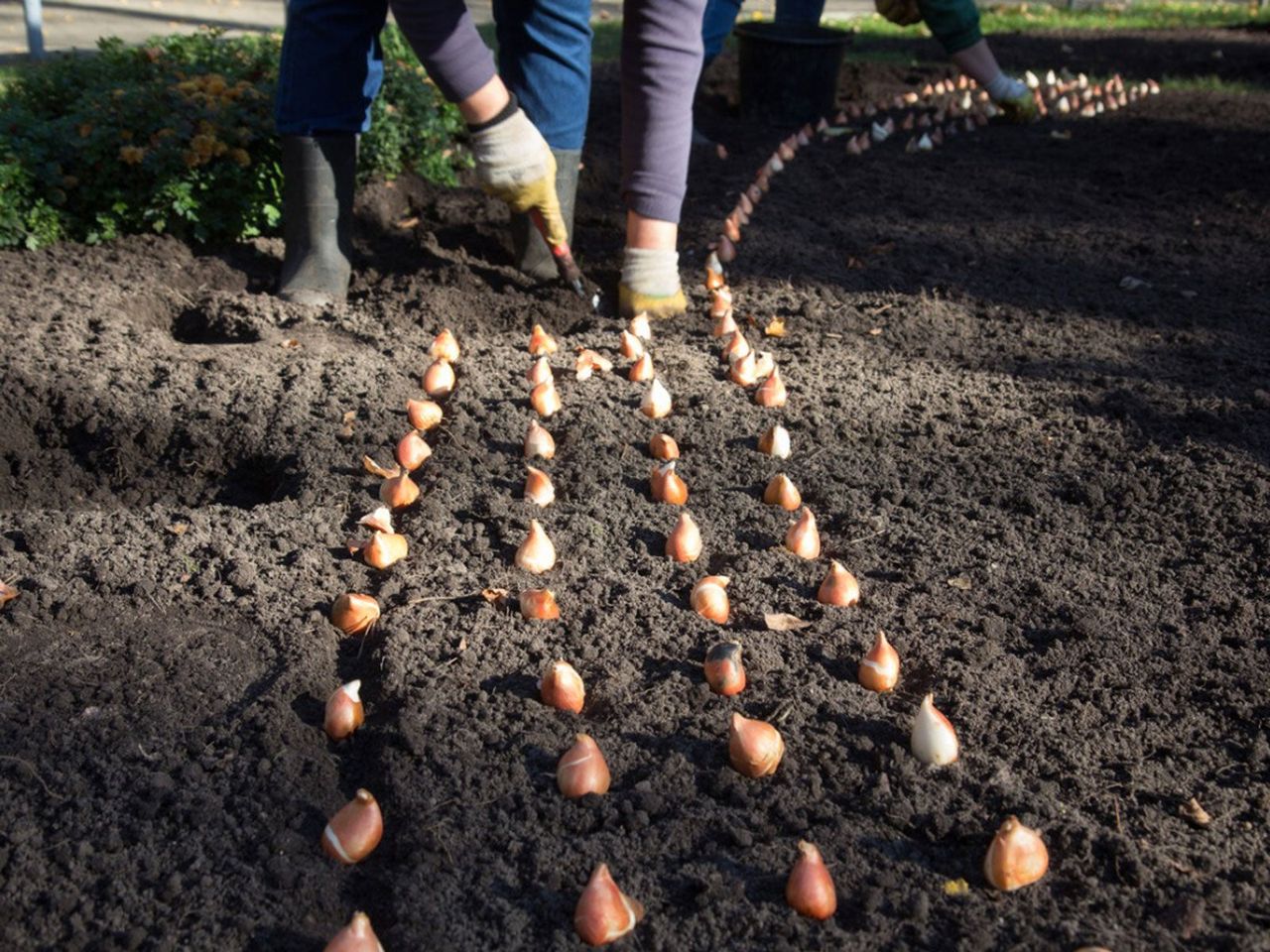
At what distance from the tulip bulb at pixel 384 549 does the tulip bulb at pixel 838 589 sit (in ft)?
2.93

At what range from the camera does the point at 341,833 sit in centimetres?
191

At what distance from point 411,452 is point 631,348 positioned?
→ 33.4 inches

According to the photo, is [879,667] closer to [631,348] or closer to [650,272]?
[631,348]

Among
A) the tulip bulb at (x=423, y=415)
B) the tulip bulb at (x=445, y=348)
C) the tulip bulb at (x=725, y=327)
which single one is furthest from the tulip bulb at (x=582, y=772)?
the tulip bulb at (x=725, y=327)

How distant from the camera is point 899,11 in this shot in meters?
5.86

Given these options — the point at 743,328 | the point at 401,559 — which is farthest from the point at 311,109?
the point at 401,559

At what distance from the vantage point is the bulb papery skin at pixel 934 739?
2090mm

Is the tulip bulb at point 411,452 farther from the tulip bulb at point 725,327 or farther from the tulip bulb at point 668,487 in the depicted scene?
the tulip bulb at point 725,327

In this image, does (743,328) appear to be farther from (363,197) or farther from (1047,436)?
(363,197)

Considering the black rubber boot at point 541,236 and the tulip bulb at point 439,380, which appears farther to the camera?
the black rubber boot at point 541,236

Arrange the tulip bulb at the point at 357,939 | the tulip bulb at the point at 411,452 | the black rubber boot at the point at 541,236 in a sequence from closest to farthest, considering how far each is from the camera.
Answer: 1. the tulip bulb at the point at 357,939
2. the tulip bulb at the point at 411,452
3. the black rubber boot at the point at 541,236

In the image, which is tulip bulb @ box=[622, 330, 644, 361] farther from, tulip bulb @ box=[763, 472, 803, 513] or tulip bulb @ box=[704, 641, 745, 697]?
tulip bulb @ box=[704, 641, 745, 697]

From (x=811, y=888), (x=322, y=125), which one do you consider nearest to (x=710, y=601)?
(x=811, y=888)

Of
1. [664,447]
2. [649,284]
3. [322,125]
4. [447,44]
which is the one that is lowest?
[664,447]
